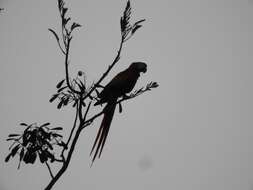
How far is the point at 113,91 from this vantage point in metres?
4.03

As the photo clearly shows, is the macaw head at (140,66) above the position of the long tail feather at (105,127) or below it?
above

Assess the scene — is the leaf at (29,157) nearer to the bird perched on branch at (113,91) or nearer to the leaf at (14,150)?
the leaf at (14,150)

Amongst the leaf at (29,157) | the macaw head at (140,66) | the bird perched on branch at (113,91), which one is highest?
the macaw head at (140,66)

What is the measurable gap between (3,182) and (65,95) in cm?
11490

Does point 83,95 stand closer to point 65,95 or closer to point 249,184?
point 65,95

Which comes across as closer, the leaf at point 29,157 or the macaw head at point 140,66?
the leaf at point 29,157

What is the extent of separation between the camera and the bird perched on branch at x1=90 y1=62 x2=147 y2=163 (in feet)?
11.1

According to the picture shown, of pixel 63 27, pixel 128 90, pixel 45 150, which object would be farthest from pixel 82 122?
pixel 128 90

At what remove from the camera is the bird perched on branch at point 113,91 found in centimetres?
339

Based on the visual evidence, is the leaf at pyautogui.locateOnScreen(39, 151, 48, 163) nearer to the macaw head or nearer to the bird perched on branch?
the bird perched on branch

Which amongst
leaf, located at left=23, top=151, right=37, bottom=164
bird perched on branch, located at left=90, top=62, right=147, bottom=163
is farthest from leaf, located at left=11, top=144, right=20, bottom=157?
bird perched on branch, located at left=90, top=62, right=147, bottom=163

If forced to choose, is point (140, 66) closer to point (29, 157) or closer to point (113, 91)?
point (113, 91)

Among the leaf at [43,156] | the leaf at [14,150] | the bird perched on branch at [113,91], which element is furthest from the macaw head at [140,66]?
the leaf at [14,150]

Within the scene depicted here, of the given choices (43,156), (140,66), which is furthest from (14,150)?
(140,66)
